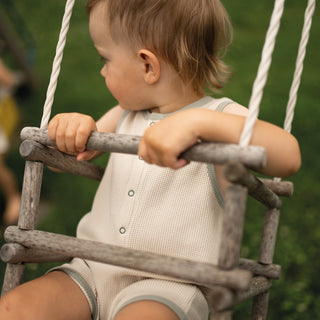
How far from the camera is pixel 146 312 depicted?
117 cm

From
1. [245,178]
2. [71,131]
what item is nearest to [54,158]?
[71,131]

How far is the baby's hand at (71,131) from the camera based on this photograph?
46.7 inches

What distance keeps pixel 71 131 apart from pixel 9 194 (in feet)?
6.90

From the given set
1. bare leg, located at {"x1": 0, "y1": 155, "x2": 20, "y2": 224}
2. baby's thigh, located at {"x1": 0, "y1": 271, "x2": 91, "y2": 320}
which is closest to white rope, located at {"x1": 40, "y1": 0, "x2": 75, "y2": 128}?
baby's thigh, located at {"x1": 0, "y1": 271, "x2": 91, "y2": 320}

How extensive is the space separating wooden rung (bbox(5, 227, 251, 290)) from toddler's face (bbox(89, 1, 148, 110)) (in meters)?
0.51

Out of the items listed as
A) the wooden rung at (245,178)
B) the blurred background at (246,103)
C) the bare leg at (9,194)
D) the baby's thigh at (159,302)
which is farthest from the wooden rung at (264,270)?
the bare leg at (9,194)

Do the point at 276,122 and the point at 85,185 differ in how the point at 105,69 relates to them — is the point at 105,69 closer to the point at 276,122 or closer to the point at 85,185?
the point at 85,185

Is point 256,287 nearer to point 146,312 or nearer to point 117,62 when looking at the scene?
point 146,312

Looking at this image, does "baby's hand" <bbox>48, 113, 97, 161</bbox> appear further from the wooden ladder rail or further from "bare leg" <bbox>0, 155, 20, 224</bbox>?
"bare leg" <bbox>0, 155, 20, 224</bbox>

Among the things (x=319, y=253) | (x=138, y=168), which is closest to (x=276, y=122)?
(x=319, y=253)

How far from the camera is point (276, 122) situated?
348cm

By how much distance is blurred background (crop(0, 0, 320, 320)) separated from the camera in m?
2.32

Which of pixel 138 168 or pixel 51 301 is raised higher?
pixel 138 168

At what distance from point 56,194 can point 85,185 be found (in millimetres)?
202
